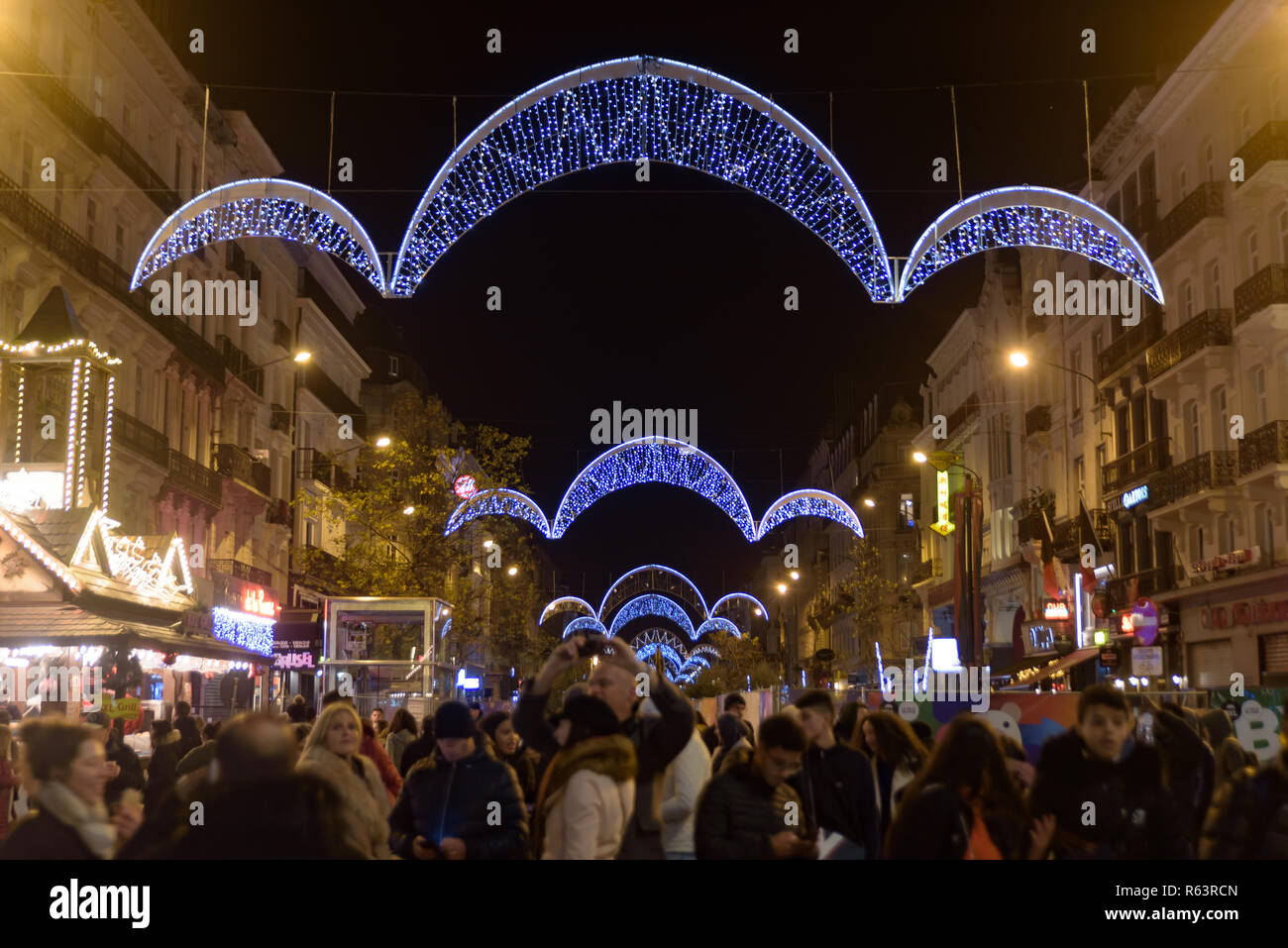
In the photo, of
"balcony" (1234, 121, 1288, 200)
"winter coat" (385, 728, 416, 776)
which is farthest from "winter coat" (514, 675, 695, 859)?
"balcony" (1234, 121, 1288, 200)

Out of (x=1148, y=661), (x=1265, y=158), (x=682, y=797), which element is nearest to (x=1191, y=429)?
(x=1265, y=158)

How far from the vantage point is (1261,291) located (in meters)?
29.4

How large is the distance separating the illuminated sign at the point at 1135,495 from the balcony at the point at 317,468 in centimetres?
3005

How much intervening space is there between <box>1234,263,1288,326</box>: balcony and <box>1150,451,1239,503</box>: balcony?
3.13 meters

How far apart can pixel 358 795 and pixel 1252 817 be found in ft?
14.0

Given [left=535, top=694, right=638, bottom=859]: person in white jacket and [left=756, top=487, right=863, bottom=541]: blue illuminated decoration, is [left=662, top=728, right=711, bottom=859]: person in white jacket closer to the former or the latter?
[left=535, top=694, right=638, bottom=859]: person in white jacket

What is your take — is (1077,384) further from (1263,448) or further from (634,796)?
(634,796)

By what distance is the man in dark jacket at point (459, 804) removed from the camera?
7129 mm

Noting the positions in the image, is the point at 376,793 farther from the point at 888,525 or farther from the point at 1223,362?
the point at 888,525

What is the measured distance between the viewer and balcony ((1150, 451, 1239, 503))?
1262 inches

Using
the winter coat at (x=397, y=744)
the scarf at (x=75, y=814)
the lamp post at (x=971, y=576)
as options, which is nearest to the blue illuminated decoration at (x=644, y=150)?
the winter coat at (x=397, y=744)

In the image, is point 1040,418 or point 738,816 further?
point 1040,418

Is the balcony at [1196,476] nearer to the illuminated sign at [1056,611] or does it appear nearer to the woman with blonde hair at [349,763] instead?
the illuminated sign at [1056,611]
